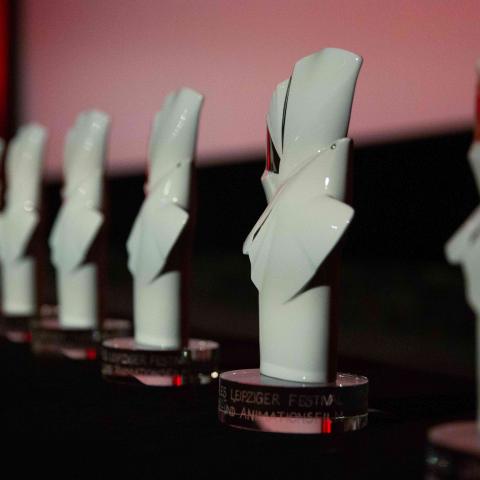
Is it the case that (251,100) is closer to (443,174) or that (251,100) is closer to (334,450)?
(443,174)

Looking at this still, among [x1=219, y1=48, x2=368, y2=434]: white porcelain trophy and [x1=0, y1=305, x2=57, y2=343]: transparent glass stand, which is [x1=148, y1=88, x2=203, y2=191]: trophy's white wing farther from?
[x1=0, y1=305, x2=57, y2=343]: transparent glass stand

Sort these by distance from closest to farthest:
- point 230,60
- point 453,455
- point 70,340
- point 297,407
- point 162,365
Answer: point 453,455 → point 297,407 → point 162,365 → point 70,340 → point 230,60

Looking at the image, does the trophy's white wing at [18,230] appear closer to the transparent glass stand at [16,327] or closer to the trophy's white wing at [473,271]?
the transparent glass stand at [16,327]

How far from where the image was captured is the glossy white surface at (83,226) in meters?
0.95

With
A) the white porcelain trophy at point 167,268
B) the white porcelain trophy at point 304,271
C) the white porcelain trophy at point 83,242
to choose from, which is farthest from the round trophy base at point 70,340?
the white porcelain trophy at point 304,271

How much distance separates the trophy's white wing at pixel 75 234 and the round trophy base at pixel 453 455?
57 cm

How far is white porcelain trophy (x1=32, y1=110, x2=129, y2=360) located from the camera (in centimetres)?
94

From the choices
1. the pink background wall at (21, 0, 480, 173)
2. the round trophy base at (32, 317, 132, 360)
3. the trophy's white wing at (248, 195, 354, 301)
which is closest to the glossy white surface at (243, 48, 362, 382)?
the trophy's white wing at (248, 195, 354, 301)

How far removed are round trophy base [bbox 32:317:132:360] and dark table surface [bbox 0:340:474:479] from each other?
0.12 m

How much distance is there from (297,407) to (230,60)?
0.96 metres

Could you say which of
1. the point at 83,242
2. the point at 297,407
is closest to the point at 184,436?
the point at 297,407

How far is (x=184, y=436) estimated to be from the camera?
0.56 meters

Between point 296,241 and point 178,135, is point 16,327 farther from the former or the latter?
point 296,241

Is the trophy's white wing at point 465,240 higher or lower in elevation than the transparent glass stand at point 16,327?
higher
